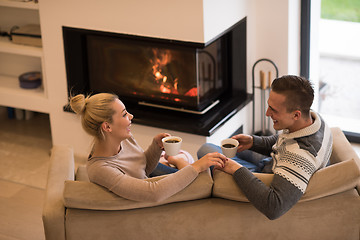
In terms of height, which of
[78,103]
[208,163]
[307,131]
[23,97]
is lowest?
[23,97]

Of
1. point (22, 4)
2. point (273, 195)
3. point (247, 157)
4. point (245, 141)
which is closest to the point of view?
point (273, 195)

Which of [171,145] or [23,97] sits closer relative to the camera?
[171,145]

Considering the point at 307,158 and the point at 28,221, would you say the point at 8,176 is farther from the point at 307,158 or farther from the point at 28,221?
the point at 307,158

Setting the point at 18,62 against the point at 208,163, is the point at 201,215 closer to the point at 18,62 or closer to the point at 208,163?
the point at 208,163

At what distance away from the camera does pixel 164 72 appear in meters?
3.72

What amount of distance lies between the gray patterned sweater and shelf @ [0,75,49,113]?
2213 millimetres

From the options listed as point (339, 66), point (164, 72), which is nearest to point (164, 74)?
point (164, 72)

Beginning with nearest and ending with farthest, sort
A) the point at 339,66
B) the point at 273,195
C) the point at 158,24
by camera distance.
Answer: the point at 273,195 → the point at 158,24 → the point at 339,66

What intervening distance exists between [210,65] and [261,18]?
59 centimetres

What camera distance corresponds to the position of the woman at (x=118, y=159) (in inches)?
90.4

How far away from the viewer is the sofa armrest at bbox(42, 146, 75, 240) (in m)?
2.33

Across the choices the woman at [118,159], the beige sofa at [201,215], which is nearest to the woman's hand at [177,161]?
the woman at [118,159]

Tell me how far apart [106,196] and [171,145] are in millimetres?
422

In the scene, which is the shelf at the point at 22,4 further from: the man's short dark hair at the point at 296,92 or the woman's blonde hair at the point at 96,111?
the man's short dark hair at the point at 296,92
